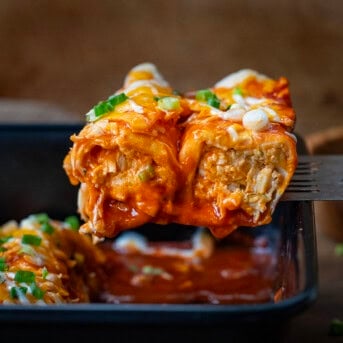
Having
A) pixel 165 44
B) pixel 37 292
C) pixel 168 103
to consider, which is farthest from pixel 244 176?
pixel 165 44

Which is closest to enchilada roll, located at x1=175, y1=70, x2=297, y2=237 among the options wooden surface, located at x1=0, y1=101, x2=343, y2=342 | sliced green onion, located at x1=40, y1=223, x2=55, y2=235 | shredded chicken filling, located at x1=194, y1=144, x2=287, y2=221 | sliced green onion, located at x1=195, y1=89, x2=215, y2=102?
shredded chicken filling, located at x1=194, y1=144, x2=287, y2=221

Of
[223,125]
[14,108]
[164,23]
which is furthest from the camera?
[164,23]

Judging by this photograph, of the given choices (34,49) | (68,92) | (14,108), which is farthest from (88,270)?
(34,49)

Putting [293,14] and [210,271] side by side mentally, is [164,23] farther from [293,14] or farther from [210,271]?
[210,271]

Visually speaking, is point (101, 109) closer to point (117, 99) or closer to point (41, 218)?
point (117, 99)

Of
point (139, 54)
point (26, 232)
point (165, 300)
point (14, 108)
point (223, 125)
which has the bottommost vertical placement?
Answer: point (165, 300)

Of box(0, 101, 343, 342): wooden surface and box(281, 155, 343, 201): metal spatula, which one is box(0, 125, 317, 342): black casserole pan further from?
box(0, 101, 343, 342): wooden surface

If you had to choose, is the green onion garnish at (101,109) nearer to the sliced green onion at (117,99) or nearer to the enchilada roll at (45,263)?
the sliced green onion at (117,99)

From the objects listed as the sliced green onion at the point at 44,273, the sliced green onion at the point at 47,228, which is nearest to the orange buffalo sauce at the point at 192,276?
the sliced green onion at the point at 47,228
